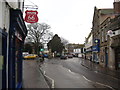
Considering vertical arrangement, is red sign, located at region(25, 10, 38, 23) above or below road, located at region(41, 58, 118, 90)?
above

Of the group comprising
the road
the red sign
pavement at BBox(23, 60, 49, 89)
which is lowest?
the road

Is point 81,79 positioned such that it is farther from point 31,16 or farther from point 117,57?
point 117,57

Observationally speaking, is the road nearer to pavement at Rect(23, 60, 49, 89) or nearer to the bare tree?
pavement at Rect(23, 60, 49, 89)

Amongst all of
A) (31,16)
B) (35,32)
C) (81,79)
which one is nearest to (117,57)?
(81,79)

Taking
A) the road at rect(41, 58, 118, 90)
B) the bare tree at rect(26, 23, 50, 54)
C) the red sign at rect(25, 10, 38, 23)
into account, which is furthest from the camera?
the bare tree at rect(26, 23, 50, 54)

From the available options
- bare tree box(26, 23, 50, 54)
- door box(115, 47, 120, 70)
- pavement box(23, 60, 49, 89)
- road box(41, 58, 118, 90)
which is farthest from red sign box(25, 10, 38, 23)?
bare tree box(26, 23, 50, 54)

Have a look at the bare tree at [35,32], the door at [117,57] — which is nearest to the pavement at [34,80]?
the door at [117,57]

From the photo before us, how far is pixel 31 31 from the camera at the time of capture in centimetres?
5469

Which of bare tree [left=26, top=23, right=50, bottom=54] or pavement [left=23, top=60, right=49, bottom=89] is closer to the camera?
pavement [left=23, top=60, right=49, bottom=89]

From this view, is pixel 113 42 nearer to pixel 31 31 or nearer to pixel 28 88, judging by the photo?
pixel 28 88

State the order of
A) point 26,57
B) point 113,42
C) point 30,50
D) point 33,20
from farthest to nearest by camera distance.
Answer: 1. point 30,50
2. point 26,57
3. point 113,42
4. point 33,20

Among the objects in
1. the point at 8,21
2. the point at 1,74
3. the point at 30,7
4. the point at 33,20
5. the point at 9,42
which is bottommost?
the point at 1,74

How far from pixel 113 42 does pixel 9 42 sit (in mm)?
18559

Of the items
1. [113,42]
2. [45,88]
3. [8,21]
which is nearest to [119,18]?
[113,42]
